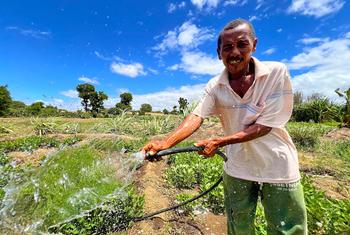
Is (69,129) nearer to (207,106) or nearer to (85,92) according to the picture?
(207,106)

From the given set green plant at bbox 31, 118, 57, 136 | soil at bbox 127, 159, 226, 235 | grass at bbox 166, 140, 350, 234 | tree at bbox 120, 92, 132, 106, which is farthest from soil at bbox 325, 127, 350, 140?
tree at bbox 120, 92, 132, 106

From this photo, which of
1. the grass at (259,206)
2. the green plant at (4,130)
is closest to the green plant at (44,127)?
the green plant at (4,130)

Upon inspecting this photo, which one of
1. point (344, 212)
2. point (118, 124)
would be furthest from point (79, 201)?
point (118, 124)

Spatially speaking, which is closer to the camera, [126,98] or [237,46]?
[237,46]

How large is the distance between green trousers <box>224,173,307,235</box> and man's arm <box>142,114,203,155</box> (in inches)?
16.7

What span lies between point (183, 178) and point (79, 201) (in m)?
2.16

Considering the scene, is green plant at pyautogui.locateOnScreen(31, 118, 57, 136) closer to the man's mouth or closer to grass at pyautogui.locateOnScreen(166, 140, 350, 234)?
grass at pyautogui.locateOnScreen(166, 140, 350, 234)

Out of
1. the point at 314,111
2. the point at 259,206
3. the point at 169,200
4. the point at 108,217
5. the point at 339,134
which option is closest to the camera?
the point at 108,217

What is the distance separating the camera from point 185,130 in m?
2.46

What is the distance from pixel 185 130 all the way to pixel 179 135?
0.06 m

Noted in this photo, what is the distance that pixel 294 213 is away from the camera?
217cm

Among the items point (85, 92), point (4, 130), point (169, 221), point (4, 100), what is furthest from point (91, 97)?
point (169, 221)

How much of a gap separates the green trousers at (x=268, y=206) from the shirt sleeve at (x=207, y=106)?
472 millimetres

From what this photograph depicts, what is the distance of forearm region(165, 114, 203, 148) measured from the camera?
2.41 metres
